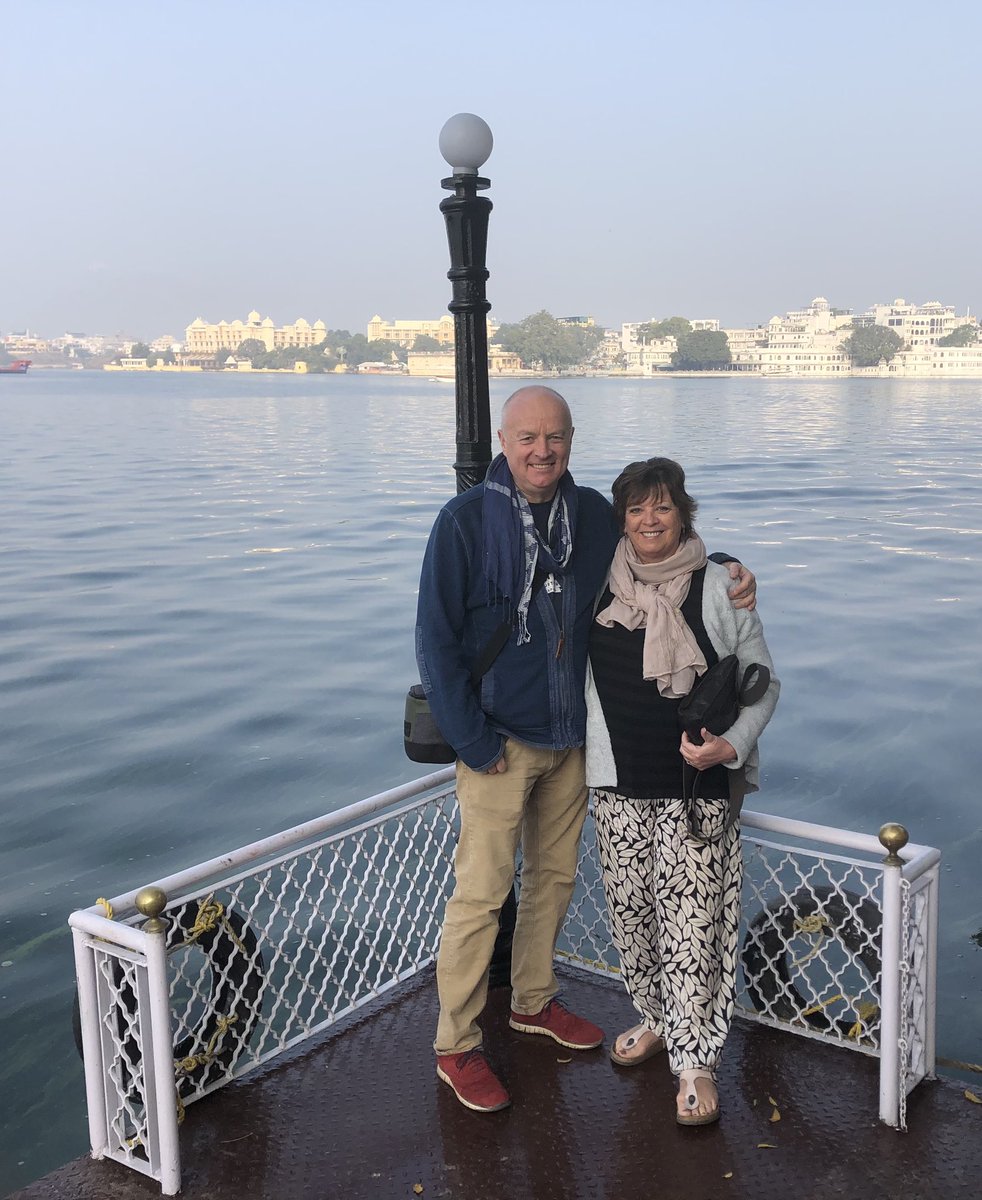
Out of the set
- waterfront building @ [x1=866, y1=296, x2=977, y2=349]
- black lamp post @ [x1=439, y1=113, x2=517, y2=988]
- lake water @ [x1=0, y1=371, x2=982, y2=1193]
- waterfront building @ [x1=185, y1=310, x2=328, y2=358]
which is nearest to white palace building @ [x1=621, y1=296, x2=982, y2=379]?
waterfront building @ [x1=866, y1=296, x2=977, y2=349]

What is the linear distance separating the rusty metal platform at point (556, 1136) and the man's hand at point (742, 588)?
1.15m

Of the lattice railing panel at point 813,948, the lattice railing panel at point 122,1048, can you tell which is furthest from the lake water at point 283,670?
the lattice railing panel at point 813,948

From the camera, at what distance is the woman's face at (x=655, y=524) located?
2609 millimetres

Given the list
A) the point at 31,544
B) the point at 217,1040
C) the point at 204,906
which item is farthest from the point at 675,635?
the point at 31,544

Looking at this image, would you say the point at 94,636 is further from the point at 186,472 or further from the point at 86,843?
the point at 186,472

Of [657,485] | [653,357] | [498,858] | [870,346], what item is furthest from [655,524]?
[653,357]

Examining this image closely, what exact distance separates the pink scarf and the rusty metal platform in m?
0.98

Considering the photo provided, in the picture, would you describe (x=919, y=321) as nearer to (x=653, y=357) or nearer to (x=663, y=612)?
(x=653, y=357)

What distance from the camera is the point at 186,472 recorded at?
3644 centimetres

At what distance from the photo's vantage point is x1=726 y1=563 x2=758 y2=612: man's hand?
8.69ft

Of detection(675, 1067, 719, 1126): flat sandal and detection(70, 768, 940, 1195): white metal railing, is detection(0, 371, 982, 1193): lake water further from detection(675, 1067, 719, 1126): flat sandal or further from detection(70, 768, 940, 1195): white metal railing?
detection(675, 1067, 719, 1126): flat sandal

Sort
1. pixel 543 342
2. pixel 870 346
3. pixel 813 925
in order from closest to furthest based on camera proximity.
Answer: pixel 813 925
pixel 543 342
pixel 870 346

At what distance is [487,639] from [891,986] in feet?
3.82

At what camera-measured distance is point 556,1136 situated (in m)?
2.68
